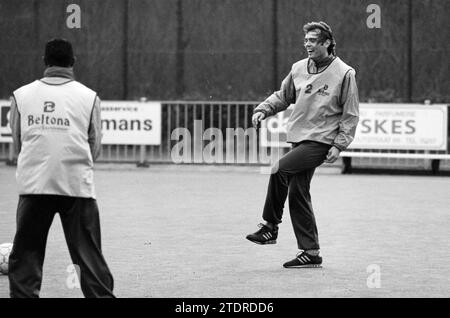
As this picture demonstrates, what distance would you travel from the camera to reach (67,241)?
22.7ft


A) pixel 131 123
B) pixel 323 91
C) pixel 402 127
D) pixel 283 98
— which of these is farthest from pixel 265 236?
pixel 131 123

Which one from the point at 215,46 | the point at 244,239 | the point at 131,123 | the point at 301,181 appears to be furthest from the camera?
the point at 215,46

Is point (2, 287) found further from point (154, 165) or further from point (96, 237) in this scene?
point (154, 165)

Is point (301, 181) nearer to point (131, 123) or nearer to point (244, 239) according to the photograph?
point (244, 239)

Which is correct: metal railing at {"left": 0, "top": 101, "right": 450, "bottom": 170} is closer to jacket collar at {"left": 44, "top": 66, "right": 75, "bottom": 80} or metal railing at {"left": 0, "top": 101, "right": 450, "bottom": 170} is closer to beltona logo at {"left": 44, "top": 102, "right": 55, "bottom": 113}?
jacket collar at {"left": 44, "top": 66, "right": 75, "bottom": 80}

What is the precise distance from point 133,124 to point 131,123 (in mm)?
40

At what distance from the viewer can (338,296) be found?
315 inches

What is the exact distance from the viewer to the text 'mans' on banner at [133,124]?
66.7 ft

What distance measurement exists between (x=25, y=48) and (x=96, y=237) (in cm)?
1786

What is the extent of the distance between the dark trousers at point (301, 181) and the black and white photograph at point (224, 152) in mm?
11

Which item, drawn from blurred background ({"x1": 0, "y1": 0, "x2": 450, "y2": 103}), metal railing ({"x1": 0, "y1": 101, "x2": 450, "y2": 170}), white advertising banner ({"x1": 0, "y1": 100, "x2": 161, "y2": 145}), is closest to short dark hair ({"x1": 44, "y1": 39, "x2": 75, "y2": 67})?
white advertising banner ({"x1": 0, "y1": 100, "x2": 161, "y2": 145})

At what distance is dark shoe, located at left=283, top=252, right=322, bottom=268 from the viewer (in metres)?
9.43

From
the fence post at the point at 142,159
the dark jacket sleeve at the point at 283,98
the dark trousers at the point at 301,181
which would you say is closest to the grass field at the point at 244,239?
the dark trousers at the point at 301,181

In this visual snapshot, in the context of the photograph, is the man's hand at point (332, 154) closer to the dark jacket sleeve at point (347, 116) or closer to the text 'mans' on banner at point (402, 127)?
the dark jacket sleeve at point (347, 116)
